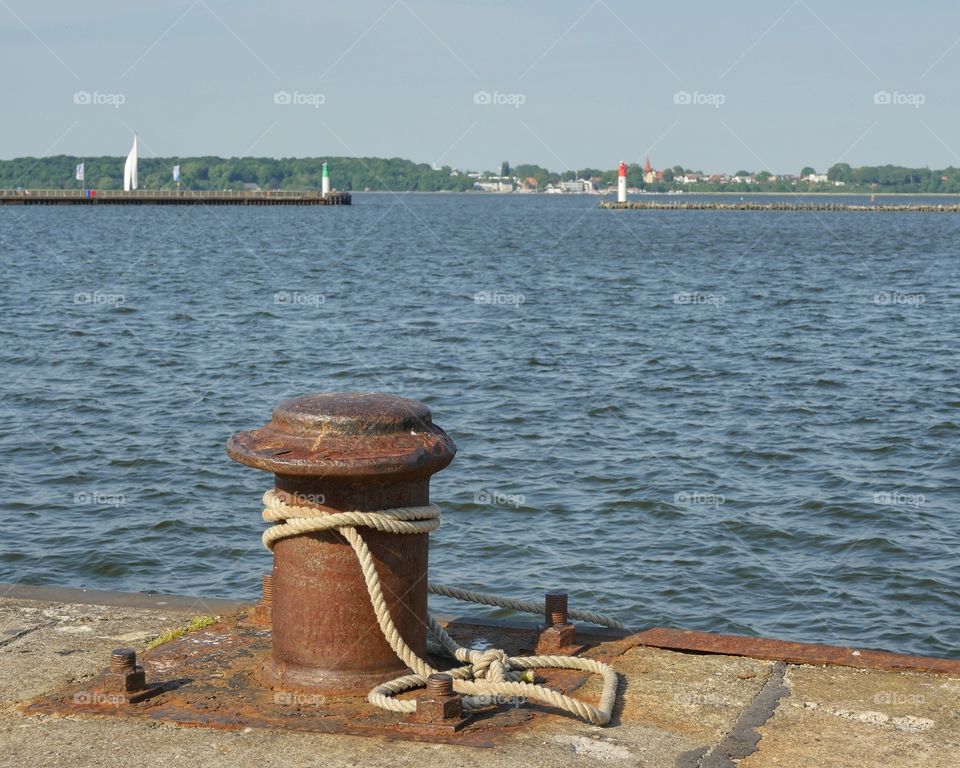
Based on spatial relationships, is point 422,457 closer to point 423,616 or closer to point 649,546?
point 423,616

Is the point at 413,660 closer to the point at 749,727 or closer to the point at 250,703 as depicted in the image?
the point at 250,703

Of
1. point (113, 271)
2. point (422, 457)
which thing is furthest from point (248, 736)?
point (113, 271)

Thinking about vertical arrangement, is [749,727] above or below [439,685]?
below

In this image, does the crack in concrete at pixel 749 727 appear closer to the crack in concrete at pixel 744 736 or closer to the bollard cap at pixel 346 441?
the crack in concrete at pixel 744 736

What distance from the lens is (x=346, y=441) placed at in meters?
5.13

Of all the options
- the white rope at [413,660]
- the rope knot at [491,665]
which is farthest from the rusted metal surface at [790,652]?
the rope knot at [491,665]

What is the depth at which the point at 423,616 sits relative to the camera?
5488 millimetres

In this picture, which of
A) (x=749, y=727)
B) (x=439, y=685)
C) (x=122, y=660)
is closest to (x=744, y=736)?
(x=749, y=727)

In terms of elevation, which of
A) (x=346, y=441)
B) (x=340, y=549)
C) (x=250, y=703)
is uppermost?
(x=346, y=441)

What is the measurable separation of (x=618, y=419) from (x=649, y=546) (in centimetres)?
592

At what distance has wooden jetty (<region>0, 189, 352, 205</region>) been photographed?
14150cm

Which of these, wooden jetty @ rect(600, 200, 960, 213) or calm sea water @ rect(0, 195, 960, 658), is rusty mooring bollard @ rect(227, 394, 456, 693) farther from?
wooden jetty @ rect(600, 200, 960, 213)

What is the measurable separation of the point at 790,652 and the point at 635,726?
111cm

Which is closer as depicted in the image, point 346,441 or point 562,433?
point 346,441
